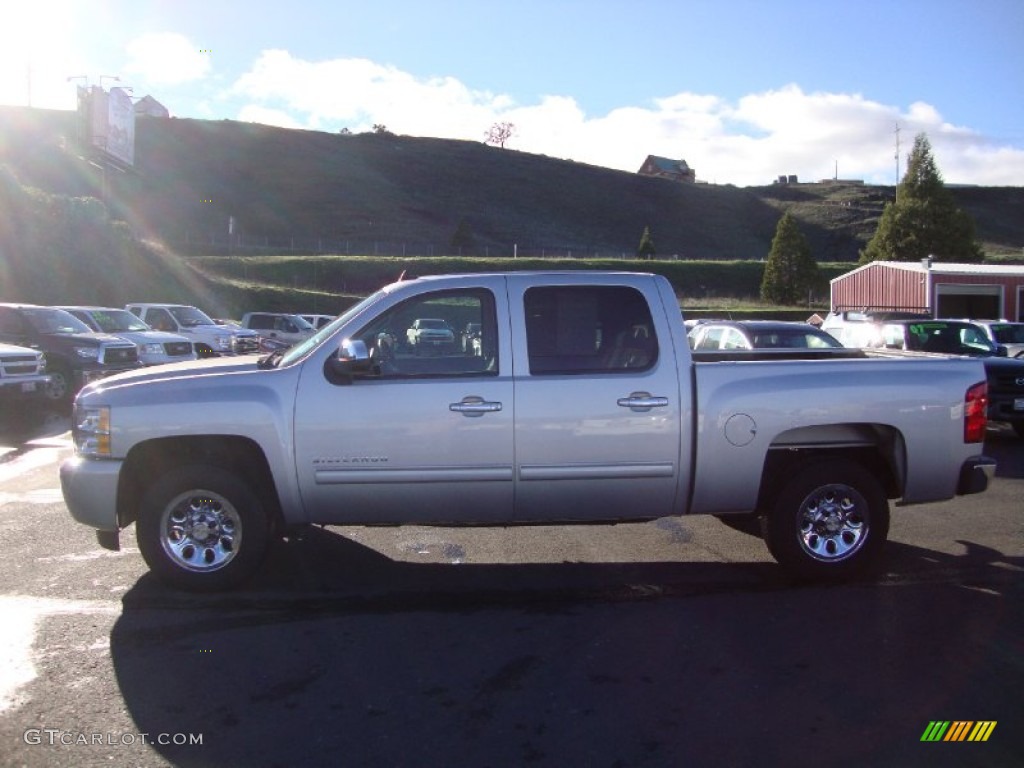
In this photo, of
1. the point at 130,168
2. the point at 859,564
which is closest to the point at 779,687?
the point at 859,564

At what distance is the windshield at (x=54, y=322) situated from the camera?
1767cm

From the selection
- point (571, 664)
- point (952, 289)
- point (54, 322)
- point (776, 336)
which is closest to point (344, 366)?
point (571, 664)

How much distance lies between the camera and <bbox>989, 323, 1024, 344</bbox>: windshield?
19686 mm

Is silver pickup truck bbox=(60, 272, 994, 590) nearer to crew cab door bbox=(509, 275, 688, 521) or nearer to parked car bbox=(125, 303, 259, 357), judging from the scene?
crew cab door bbox=(509, 275, 688, 521)

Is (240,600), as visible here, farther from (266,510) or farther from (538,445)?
(538,445)

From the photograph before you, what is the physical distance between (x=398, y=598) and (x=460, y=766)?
2336 mm

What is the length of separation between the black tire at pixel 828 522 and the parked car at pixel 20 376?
12763 mm

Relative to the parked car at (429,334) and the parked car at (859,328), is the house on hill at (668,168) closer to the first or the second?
the parked car at (859,328)

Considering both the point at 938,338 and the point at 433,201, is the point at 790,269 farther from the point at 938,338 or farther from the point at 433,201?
the point at 433,201

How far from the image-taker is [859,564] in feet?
21.9

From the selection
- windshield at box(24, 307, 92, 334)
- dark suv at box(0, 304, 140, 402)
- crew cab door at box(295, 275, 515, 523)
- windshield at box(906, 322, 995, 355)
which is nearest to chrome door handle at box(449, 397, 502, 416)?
crew cab door at box(295, 275, 515, 523)

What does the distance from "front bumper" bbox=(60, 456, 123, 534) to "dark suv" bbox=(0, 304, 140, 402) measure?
Answer: 38.4 feet

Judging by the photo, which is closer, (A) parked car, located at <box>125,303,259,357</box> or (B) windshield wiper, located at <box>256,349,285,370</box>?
(B) windshield wiper, located at <box>256,349,285,370</box>

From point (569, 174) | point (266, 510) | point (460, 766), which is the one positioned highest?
point (569, 174)
